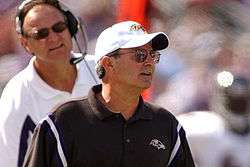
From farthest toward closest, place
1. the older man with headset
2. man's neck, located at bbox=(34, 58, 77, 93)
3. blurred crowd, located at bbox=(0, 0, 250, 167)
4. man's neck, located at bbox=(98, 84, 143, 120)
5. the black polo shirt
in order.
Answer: blurred crowd, located at bbox=(0, 0, 250, 167), man's neck, located at bbox=(34, 58, 77, 93), the older man with headset, man's neck, located at bbox=(98, 84, 143, 120), the black polo shirt

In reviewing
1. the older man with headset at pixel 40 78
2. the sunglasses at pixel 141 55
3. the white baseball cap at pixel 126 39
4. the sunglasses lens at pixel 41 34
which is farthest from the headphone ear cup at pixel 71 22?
the sunglasses at pixel 141 55

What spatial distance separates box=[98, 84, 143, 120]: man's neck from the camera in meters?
3.04

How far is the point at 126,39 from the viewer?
9.94ft

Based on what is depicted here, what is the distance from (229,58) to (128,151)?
217 cm

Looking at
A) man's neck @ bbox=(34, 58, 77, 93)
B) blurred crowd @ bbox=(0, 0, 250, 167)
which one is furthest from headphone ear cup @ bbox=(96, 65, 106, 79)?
blurred crowd @ bbox=(0, 0, 250, 167)

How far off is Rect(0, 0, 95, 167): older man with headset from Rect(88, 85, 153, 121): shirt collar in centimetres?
62

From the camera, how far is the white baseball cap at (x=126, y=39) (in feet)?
9.87

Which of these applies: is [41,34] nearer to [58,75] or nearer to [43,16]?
[43,16]

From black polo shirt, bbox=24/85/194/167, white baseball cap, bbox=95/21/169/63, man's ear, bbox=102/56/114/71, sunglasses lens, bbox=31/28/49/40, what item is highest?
white baseball cap, bbox=95/21/169/63

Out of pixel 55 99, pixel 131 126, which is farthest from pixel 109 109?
pixel 55 99

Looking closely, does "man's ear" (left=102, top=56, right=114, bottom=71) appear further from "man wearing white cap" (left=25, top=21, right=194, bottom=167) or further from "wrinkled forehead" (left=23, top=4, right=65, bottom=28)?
"wrinkled forehead" (left=23, top=4, right=65, bottom=28)

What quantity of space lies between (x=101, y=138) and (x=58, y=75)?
908 mm

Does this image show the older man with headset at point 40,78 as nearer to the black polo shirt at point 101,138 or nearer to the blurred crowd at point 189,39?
the black polo shirt at point 101,138

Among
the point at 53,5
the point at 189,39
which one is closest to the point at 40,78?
the point at 53,5
